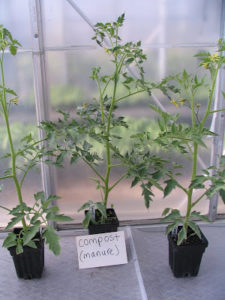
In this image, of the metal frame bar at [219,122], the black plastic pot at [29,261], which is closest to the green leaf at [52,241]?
the black plastic pot at [29,261]

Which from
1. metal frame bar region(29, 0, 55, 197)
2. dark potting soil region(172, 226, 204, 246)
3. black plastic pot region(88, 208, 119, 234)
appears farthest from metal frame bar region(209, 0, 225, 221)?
metal frame bar region(29, 0, 55, 197)

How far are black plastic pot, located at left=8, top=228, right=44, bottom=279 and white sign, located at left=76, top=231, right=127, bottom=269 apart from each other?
0.15 metres

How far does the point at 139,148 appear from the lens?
3.31 feet

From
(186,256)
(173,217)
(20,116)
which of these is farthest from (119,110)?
(186,256)

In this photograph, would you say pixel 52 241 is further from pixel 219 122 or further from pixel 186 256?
pixel 219 122

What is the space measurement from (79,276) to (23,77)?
0.84 metres

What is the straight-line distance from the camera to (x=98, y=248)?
1.16m

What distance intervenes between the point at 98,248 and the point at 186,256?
0.33 meters

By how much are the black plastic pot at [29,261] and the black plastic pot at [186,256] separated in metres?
0.49

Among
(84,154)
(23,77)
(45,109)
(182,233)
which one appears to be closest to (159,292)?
(182,233)

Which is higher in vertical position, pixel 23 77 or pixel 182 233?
pixel 23 77

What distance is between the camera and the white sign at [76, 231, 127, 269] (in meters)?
1.15

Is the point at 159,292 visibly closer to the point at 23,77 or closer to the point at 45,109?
the point at 45,109

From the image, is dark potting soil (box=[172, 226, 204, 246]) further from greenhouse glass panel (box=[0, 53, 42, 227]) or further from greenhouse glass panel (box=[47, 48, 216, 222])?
greenhouse glass panel (box=[0, 53, 42, 227])
